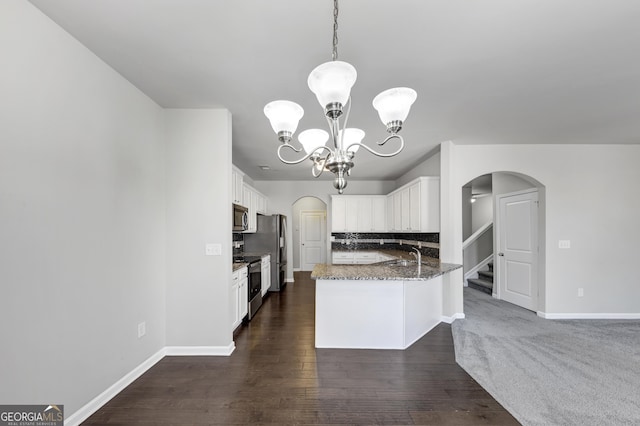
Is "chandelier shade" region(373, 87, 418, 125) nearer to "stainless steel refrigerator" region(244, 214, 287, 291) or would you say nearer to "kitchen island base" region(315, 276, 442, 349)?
"kitchen island base" region(315, 276, 442, 349)

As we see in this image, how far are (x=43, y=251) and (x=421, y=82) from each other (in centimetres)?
299

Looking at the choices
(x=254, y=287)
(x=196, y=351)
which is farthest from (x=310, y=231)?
(x=196, y=351)

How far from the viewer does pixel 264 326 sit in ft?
11.8

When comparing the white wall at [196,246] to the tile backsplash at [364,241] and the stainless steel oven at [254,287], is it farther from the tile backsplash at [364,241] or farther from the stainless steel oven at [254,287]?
the tile backsplash at [364,241]

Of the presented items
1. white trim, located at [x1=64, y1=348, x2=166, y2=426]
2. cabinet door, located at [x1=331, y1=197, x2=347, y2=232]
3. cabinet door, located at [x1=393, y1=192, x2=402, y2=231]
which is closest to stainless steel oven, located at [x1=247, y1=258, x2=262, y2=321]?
white trim, located at [x1=64, y1=348, x2=166, y2=426]

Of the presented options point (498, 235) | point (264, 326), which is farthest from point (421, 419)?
point (498, 235)

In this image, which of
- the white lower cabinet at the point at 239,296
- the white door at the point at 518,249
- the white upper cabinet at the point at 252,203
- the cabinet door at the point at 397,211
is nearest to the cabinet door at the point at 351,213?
the cabinet door at the point at 397,211

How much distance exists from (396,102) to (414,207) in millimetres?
3315

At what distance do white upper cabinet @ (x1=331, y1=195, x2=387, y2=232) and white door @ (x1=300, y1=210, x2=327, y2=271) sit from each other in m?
2.19

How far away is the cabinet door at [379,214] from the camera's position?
6.26 meters

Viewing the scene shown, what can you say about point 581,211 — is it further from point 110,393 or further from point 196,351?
point 110,393

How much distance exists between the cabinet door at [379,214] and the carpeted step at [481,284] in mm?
2334

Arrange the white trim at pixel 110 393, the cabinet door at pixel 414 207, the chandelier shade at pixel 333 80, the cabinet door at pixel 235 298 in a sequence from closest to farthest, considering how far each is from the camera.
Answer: the chandelier shade at pixel 333 80 < the white trim at pixel 110 393 < the cabinet door at pixel 235 298 < the cabinet door at pixel 414 207

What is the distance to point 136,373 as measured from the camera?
7.63 ft
